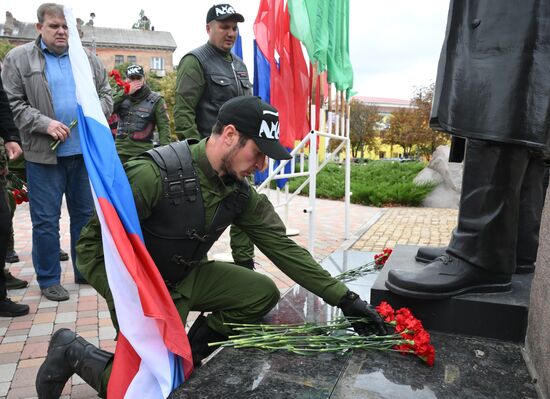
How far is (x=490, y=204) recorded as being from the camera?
6.82 ft

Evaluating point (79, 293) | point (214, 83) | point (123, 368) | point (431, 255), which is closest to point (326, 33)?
point (214, 83)

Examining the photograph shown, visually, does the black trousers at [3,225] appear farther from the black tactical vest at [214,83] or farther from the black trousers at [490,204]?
the black trousers at [490,204]

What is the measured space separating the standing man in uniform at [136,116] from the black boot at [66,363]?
3644 millimetres

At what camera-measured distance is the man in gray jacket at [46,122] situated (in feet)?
11.3

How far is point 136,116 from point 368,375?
14.5ft

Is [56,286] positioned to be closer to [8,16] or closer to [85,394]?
[85,394]

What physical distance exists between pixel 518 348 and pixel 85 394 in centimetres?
190

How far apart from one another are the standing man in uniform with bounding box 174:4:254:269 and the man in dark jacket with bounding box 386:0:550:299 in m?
1.81

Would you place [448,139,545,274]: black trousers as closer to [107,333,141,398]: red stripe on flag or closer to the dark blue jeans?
[107,333,141,398]: red stripe on flag

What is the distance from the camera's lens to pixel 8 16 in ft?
190

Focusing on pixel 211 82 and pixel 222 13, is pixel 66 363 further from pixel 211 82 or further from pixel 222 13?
pixel 222 13

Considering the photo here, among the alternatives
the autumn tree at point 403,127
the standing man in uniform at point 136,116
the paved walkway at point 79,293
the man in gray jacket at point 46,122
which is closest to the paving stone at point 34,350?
the paved walkway at point 79,293

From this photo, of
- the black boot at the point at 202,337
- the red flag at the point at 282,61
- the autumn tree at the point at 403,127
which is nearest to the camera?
the black boot at the point at 202,337

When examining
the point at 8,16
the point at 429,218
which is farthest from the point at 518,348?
the point at 8,16
